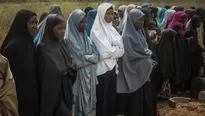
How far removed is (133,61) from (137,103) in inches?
26.2

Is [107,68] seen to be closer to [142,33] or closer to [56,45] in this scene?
[142,33]

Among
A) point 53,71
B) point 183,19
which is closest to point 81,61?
point 53,71

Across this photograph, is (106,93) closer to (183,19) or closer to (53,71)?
(53,71)

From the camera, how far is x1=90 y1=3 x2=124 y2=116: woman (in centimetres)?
471

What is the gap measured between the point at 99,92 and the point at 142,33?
126 cm

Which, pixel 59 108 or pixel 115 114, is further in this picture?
pixel 115 114

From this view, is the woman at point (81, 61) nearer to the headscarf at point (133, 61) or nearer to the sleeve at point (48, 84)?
the headscarf at point (133, 61)

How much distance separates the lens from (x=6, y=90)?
2.95 meters

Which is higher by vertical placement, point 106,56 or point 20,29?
point 20,29

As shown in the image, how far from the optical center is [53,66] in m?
3.42

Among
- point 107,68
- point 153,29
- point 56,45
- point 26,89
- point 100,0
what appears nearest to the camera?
point 26,89

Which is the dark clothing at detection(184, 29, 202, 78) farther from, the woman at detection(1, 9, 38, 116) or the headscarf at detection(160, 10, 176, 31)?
the woman at detection(1, 9, 38, 116)

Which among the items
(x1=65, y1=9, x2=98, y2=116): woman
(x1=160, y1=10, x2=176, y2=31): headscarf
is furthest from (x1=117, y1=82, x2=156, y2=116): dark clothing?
(x1=160, y1=10, x2=176, y2=31): headscarf

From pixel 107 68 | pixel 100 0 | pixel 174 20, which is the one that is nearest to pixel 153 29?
pixel 174 20
